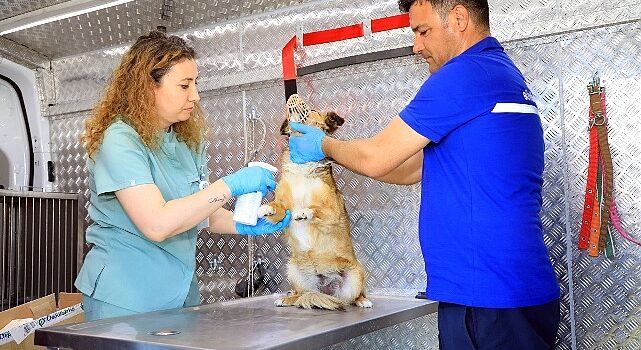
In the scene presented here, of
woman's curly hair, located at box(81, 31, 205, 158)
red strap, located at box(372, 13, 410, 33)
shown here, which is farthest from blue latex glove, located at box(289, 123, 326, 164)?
red strap, located at box(372, 13, 410, 33)

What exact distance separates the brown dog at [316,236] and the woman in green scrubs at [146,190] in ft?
0.36

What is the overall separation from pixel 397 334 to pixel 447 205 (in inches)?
64.8

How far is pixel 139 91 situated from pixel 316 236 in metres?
1.01

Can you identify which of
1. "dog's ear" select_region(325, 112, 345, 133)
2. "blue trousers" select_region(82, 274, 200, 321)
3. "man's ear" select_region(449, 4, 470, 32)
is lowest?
"blue trousers" select_region(82, 274, 200, 321)

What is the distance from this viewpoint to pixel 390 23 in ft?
11.5

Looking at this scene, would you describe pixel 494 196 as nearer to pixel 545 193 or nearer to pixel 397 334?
pixel 545 193

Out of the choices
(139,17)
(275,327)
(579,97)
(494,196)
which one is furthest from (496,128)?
(139,17)

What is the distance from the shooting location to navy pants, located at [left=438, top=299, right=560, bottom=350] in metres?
2.07

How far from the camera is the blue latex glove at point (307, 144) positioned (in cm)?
279

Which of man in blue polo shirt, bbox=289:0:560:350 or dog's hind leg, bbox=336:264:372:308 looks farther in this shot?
dog's hind leg, bbox=336:264:372:308

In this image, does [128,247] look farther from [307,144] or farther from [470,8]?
[470,8]

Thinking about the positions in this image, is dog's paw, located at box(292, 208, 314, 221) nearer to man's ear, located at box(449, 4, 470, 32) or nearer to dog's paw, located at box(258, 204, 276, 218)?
dog's paw, located at box(258, 204, 276, 218)

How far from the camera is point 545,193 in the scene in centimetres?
320

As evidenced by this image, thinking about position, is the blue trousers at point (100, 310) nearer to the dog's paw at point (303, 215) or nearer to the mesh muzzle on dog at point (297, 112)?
the dog's paw at point (303, 215)
